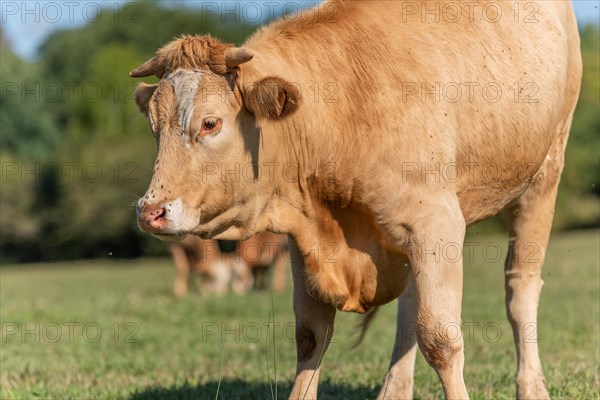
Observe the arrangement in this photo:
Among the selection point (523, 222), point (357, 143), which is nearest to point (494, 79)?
point (357, 143)

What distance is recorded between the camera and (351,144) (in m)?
5.24

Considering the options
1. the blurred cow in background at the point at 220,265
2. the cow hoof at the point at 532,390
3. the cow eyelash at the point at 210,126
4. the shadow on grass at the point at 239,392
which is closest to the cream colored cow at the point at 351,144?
the cow eyelash at the point at 210,126

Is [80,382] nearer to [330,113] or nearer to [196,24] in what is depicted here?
[330,113]

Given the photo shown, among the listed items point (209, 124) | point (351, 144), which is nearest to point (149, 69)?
point (209, 124)

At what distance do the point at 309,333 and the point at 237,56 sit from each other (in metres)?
2.07

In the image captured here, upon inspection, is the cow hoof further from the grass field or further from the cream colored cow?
the cream colored cow

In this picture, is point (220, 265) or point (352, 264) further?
point (220, 265)

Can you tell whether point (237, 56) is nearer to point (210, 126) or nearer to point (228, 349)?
point (210, 126)

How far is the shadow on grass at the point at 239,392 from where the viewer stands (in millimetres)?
6953

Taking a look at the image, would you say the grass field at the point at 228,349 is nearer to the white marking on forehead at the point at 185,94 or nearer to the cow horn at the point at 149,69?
the white marking on forehead at the point at 185,94

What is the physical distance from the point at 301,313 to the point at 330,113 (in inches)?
58.4

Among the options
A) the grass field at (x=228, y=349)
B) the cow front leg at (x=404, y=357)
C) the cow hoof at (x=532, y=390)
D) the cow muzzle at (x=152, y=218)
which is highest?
the cow muzzle at (x=152, y=218)

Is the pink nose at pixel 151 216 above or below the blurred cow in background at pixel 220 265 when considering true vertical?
above

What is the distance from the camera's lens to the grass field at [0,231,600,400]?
288 inches
